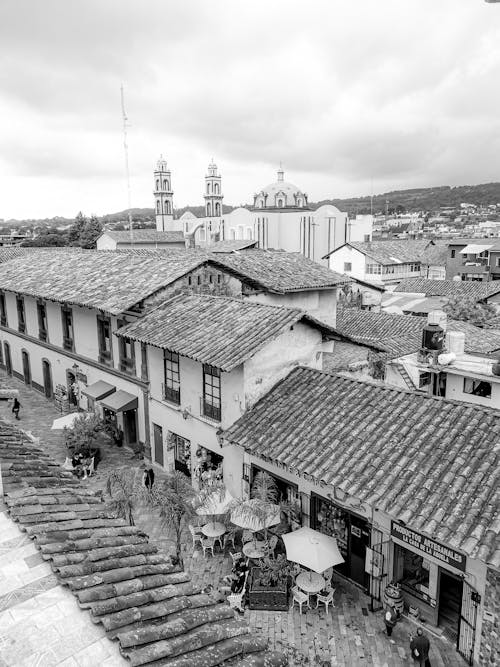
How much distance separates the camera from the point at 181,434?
18.7 m

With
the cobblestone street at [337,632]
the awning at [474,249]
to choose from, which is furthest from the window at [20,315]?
the awning at [474,249]

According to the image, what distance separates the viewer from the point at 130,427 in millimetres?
22406

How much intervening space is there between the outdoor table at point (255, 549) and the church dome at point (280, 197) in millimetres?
81438

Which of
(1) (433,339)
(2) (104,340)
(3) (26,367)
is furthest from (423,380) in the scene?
(3) (26,367)

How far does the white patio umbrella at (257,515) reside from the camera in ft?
43.8

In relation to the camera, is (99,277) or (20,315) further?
(20,315)

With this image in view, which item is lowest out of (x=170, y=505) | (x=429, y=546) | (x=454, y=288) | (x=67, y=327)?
(x=454, y=288)

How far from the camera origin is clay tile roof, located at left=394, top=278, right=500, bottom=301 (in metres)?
45.7

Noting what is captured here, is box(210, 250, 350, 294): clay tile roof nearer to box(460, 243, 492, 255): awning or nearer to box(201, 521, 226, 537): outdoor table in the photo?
box(201, 521, 226, 537): outdoor table

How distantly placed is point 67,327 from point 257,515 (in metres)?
16.6

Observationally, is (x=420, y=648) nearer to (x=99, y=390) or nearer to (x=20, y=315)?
(x=99, y=390)

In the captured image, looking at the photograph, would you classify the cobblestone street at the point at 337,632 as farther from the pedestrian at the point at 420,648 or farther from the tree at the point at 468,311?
the tree at the point at 468,311

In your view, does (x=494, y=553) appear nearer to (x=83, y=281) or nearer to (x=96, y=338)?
Result: (x=96, y=338)

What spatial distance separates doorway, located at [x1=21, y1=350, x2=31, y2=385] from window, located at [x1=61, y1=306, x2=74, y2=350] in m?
5.97
